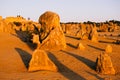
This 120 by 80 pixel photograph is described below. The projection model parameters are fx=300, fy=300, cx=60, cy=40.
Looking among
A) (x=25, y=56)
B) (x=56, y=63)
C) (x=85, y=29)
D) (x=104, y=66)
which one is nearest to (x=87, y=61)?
(x=56, y=63)

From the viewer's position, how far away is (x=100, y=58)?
13477mm

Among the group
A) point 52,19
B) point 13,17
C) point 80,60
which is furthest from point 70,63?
point 13,17

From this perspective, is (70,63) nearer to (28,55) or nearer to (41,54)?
(41,54)

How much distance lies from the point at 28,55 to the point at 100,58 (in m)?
4.38

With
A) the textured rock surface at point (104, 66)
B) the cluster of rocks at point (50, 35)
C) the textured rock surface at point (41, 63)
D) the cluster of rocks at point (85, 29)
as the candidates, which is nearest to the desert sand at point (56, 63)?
the textured rock surface at point (104, 66)

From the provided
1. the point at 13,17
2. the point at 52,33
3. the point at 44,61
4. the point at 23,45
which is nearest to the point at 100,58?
the point at 44,61

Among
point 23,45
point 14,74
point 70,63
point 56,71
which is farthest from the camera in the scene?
point 23,45

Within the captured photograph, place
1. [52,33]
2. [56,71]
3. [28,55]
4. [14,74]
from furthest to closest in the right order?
[52,33], [28,55], [56,71], [14,74]

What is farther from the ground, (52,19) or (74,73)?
(52,19)

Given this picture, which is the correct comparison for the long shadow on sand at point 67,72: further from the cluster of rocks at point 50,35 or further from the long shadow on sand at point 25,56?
the cluster of rocks at point 50,35

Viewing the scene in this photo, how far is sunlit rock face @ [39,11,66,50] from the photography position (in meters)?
18.3

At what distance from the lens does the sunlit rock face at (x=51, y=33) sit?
18.3 metres

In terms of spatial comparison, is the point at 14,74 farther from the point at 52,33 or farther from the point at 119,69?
the point at 52,33

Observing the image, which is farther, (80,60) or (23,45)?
(23,45)
